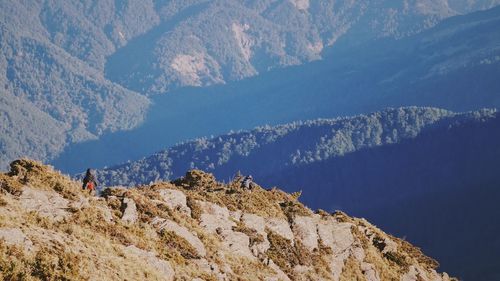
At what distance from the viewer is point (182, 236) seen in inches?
1134

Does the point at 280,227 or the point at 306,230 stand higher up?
the point at 306,230

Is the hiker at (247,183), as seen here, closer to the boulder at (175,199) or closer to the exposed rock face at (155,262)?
the boulder at (175,199)

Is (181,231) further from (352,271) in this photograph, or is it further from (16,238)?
(352,271)

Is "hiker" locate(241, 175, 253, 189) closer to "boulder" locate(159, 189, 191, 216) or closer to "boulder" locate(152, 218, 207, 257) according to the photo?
"boulder" locate(159, 189, 191, 216)

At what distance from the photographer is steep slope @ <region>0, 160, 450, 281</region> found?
22359 mm

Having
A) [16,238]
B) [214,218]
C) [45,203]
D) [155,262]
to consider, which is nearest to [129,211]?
[45,203]

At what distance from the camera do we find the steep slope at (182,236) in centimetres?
2236

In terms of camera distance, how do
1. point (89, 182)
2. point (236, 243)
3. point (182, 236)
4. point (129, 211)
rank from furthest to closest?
point (89, 182)
point (236, 243)
point (182, 236)
point (129, 211)

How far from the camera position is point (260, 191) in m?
40.0

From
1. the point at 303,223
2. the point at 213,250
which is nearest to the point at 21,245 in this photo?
the point at 213,250

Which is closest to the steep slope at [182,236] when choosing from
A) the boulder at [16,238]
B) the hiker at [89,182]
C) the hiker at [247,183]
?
the boulder at [16,238]

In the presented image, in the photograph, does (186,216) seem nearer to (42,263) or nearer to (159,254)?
(159,254)

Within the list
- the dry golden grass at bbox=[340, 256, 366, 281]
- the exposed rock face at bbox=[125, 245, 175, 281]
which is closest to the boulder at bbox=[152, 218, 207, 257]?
the exposed rock face at bbox=[125, 245, 175, 281]

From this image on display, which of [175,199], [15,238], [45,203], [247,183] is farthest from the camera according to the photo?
[247,183]
